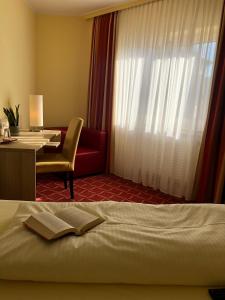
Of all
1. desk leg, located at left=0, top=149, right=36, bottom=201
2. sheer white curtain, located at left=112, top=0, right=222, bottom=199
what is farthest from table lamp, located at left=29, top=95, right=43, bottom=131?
desk leg, located at left=0, top=149, right=36, bottom=201

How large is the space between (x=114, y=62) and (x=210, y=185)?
6.78 feet

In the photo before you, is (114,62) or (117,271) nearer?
(117,271)

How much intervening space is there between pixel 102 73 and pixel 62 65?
736 mm

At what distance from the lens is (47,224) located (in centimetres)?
88

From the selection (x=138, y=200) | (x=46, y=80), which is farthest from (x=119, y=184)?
(x=46, y=80)

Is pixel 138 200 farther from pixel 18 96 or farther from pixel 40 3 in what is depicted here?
pixel 40 3

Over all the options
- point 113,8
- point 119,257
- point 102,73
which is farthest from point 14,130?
point 119,257

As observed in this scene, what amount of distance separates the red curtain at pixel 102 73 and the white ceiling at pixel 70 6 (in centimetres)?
18

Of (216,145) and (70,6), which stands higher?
(70,6)

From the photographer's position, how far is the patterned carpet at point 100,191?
9.34 feet

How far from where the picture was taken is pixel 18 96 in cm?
325

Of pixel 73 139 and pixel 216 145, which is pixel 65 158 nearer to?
pixel 73 139

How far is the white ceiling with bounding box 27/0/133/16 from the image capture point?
324 centimetres

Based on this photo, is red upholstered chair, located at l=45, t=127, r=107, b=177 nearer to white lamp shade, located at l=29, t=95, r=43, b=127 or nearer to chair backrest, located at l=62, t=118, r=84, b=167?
white lamp shade, located at l=29, t=95, r=43, b=127
